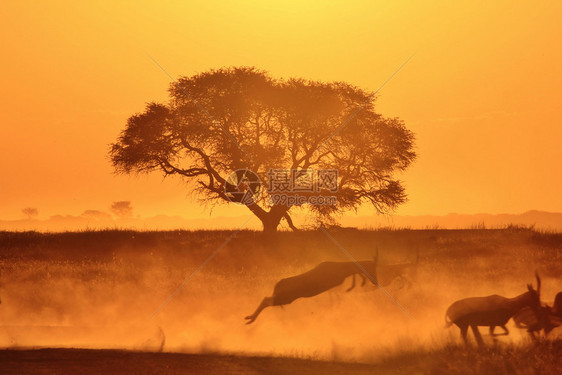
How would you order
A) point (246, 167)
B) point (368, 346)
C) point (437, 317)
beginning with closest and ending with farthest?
point (368, 346) → point (437, 317) → point (246, 167)

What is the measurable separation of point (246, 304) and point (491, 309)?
1021 cm

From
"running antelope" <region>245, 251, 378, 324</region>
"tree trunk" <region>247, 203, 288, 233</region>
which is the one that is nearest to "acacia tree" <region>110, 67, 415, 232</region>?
"tree trunk" <region>247, 203, 288, 233</region>

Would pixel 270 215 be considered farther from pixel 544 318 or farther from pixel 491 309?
pixel 544 318

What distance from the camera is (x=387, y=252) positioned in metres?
36.0

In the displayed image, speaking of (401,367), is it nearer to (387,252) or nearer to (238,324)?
(238,324)

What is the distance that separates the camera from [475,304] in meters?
16.3

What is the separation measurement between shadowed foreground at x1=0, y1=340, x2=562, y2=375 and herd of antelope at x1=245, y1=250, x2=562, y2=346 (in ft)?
1.73

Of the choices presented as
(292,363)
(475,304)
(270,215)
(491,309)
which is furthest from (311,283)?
(270,215)

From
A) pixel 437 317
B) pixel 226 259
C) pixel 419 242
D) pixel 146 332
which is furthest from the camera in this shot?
pixel 419 242

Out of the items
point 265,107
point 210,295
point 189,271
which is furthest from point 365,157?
point 210,295

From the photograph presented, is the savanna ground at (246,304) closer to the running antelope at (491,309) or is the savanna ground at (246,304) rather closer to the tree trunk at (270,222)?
the running antelope at (491,309)

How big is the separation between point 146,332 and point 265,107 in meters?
25.6

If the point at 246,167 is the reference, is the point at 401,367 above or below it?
below

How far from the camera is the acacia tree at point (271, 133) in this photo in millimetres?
43531
